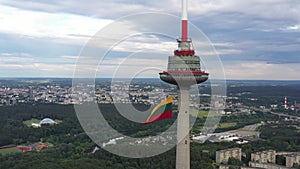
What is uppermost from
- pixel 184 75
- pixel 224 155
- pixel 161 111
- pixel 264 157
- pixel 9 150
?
pixel 184 75

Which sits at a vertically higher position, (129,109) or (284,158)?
(129,109)

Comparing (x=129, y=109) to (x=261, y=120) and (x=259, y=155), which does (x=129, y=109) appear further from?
(x=261, y=120)

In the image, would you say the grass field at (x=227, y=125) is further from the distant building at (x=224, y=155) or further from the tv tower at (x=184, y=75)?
the tv tower at (x=184, y=75)

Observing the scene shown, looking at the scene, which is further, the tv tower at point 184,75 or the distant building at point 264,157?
the distant building at point 264,157

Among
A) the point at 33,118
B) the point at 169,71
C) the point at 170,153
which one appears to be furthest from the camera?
the point at 33,118

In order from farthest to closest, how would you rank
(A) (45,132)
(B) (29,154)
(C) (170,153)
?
(A) (45,132)
(B) (29,154)
(C) (170,153)

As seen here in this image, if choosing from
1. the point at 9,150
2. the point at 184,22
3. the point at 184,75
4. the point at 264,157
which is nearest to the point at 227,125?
the point at 264,157

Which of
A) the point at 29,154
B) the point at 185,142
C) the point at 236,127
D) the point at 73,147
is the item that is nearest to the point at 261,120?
the point at 236,127

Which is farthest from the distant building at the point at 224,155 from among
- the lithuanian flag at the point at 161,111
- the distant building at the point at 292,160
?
the lithuanian flag at the point at 161,111

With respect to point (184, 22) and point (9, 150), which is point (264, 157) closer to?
point (184, 22)
